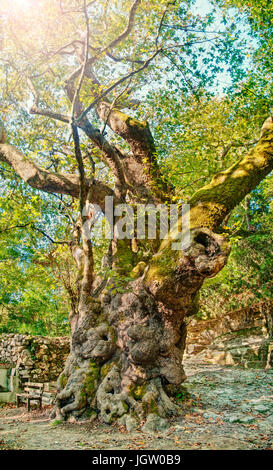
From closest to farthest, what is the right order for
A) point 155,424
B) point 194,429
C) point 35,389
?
point 194,429, point 155,424, point 35,389

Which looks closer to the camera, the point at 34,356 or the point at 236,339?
the point at 34,356

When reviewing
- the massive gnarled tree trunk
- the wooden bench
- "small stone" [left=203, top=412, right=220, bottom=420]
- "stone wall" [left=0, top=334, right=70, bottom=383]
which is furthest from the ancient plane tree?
"stone wall" [left=0, top=334, right=70, bottom=383]

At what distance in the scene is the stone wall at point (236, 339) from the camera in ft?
37.3

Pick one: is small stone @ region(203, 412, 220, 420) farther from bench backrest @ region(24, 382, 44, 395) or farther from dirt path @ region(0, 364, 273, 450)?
bench backrest @ region(24, 382, 44, 395)

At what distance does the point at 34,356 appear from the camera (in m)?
10.7

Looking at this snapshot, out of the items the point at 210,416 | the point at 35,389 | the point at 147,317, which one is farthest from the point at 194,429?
the point at 35,389

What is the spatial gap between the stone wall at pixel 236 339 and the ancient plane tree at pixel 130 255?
225 inches

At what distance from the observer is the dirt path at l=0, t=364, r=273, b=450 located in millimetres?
4578

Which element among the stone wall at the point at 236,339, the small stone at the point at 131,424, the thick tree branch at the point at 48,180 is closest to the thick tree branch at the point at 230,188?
the thick tree branch at the point at 48,180

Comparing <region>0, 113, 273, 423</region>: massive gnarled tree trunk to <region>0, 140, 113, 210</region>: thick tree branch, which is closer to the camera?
<region>0, 113, 273, 423</region>: massive gnarled tree trunk

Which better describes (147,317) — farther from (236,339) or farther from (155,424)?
(236,339)

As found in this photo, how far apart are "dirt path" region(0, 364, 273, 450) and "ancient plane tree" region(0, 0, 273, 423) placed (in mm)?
422

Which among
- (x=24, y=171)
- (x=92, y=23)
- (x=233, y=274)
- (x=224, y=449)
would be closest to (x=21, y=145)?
(x=24, y=171)

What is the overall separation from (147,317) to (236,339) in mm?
9101
